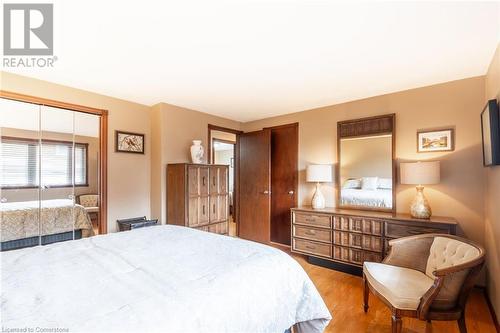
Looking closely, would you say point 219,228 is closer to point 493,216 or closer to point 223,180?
point 223,180

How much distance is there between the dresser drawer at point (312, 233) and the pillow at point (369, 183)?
0.82m

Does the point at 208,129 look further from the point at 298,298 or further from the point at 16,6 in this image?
the point at 298,298

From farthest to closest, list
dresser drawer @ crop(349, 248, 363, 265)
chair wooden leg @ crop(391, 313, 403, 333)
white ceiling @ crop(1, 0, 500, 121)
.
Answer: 1. dresser drawer @ crop(349, 248, 363, 265)
2. chair wooden leg @ crop(391, 313, 403, 333)
3. white ceiling @ crop(1, 0, 500, 121)

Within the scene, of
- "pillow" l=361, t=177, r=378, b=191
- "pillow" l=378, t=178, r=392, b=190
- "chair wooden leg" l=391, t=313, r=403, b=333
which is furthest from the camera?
"pillow" l=361, t=177, r=378, b=191

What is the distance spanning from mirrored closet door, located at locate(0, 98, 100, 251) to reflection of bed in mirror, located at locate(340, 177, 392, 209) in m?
3.43

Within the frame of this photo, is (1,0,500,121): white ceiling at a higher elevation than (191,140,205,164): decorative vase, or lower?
higher

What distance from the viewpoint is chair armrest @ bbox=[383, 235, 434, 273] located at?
2.23 meters

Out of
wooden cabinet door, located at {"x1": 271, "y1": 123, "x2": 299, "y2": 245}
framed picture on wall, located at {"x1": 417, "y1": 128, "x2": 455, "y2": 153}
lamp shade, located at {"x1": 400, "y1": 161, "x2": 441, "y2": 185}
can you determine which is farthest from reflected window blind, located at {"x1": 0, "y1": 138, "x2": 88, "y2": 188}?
framed picture on wall, located at {"x1": 417, "y1": 128, "x2": 455, "y2": 153}

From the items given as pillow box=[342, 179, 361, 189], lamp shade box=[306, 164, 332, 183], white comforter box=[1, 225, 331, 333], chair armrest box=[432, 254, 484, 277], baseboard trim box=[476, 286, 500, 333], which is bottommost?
baseboard trim box=[476, 286, 500, 333]

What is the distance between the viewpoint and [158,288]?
1.09 metres

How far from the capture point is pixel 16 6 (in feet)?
5.24

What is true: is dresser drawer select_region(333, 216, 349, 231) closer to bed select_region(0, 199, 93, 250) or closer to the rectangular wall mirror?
the rectangular wall mirror

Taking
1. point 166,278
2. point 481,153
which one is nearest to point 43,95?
point 166,278

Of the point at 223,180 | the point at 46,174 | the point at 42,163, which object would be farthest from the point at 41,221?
the point at 223,180
